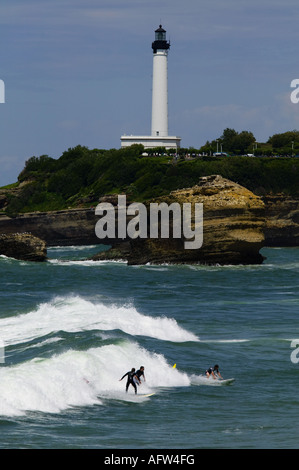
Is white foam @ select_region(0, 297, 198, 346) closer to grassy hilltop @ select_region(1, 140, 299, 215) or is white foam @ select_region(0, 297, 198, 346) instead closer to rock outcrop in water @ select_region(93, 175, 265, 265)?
rock outcrop in water @ select_region(93, 175, 265, 265)

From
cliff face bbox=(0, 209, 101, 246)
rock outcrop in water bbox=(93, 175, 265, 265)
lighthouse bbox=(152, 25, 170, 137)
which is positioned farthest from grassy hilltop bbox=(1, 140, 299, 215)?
rock outcrop in water bbox=(93, 175, 265, 265)

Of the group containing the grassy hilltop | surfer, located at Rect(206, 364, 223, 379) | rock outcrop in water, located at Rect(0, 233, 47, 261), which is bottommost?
surfer, located at Rect(206, 364, 223, 379)

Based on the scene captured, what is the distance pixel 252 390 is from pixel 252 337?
36.1 feet

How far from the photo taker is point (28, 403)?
91.9ft

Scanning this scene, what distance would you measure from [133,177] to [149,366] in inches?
4273

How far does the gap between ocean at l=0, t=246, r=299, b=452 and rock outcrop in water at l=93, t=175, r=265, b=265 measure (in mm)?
15492

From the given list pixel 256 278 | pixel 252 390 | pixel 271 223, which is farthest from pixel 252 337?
pixel 271 223

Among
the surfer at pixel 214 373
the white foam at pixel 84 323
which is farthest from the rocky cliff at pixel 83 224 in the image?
the surfer at pixel 214 373

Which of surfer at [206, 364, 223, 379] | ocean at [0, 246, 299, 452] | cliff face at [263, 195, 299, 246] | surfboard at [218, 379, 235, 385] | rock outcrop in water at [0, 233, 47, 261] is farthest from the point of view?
cliff face at [263, 195, 299, 246]

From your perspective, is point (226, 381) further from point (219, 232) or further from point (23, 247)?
point (23, 247)

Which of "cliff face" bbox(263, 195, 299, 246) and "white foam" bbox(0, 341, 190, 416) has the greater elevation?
"cliff face" bbox(263, 195, 299, 246)

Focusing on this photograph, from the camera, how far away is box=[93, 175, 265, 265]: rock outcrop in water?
80.1 metres

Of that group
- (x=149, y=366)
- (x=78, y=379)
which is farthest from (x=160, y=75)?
(x=78, y=379)
